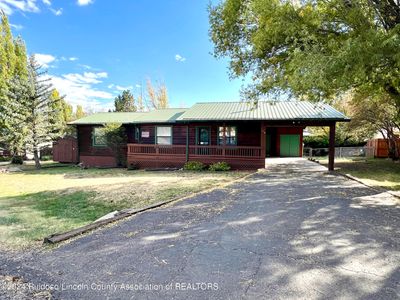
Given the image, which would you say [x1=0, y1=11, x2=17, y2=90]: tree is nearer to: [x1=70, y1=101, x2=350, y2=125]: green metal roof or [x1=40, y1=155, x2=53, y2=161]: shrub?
[x1=70, y1=101, x2=350, y2=125]: green metal roof

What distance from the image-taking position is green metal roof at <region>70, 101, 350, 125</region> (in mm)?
14189

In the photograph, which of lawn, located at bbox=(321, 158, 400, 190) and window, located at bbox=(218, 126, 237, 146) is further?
window, located at bbox=(218, 126, 237, 146)

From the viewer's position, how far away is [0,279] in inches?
125

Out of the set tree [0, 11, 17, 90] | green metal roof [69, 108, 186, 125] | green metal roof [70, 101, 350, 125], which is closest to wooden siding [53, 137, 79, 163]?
green metal roof [69, 108, 186, 125]

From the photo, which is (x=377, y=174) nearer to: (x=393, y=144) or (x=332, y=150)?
(x=332, y=150)

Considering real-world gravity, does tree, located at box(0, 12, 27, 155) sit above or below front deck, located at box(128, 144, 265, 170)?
above

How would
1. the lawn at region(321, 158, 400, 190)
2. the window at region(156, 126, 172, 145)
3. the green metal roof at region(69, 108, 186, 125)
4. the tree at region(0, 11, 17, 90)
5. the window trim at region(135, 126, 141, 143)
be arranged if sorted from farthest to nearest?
the tree at region(0, 11, 17, 90) → the window trim at region(135, 126, 141, 143) → the window at region(156, 126, 172, 145) → the green metal roof at region(69, 108, 186, 125) → the lawn at region(321, 158, 400, 190)

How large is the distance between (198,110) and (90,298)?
51.8 feet

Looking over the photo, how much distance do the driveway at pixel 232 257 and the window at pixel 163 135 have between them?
12.3 metres

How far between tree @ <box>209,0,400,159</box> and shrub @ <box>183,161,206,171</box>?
5720 mm

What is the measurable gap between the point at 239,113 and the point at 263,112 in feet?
4.87

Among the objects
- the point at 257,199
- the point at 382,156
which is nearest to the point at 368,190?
the point at 257,199

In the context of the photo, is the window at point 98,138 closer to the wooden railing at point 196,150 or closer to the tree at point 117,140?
the tree at point 117,140

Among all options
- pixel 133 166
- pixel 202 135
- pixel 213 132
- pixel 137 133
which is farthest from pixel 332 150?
pixel 137 133
